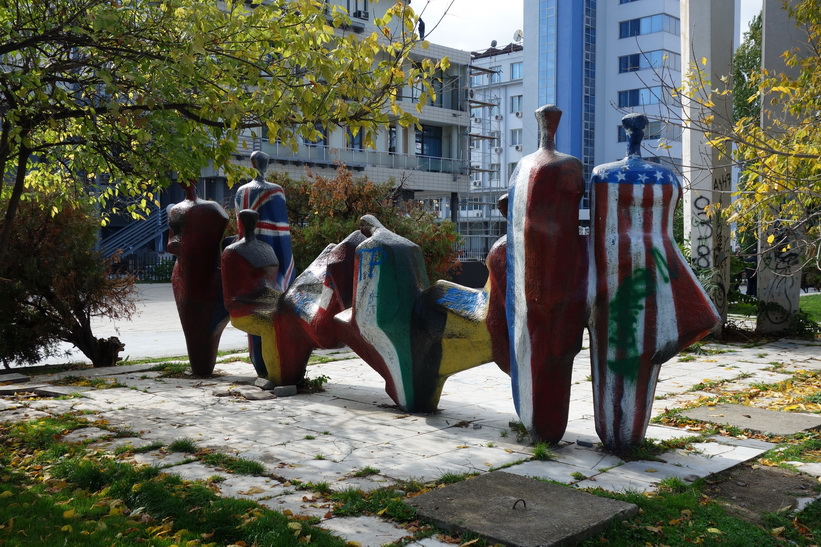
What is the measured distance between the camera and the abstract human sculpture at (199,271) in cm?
1009

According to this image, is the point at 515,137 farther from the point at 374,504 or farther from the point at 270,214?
the point at 374,504

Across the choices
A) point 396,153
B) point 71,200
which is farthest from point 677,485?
point 396,153

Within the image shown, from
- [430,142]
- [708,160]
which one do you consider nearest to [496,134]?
[430,142]

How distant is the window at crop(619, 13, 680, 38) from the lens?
152 ft

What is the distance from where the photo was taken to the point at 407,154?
3719cm

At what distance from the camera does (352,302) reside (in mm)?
7898

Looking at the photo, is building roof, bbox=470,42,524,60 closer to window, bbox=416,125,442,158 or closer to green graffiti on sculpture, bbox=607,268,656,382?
window, bbox=416,125,442,158

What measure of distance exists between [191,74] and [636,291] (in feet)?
12.4

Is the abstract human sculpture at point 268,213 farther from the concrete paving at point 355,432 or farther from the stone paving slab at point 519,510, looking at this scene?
the stone paving slab at point 519,510

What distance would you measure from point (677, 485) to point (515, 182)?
2559 millimetres

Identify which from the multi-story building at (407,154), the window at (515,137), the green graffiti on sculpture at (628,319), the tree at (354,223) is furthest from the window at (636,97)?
the green graffiti on sculpture at (628,319)

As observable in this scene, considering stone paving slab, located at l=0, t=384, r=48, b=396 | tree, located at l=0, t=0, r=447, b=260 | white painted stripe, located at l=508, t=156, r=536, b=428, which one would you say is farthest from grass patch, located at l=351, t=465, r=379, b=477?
stone paving slab, located at l=0, t=384, r=48, b=396

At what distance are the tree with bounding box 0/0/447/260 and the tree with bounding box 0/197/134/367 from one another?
10.8 feet

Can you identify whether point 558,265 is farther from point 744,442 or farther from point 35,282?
point 35,282
